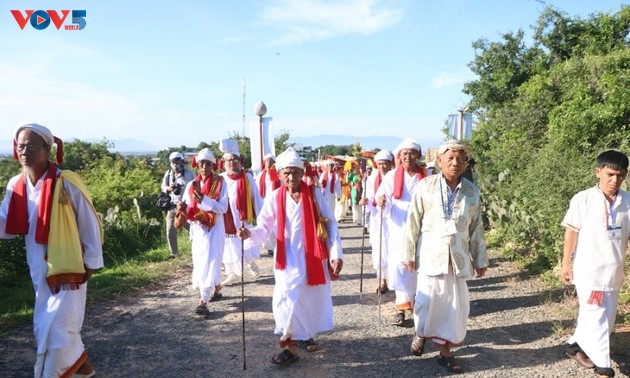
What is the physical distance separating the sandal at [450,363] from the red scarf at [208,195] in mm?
3064

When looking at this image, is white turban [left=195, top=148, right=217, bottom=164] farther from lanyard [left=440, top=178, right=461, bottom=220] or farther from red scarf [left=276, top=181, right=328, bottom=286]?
lanyard [left=440, top=178, right=461, bottom=220]

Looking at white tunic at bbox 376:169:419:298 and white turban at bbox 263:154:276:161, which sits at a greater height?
white turban at bbox 263:154:276:161

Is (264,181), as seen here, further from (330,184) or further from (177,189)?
(330,184)

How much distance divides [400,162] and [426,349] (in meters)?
2.37

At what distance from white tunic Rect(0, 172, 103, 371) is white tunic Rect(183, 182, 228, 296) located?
1.89 m

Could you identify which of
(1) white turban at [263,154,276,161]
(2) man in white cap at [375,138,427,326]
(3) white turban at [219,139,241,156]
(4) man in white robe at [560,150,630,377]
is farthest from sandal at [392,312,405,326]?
(1) white turban at [263,154,276,161]

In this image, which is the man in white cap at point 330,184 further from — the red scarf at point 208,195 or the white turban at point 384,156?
the red scarf at point 208,195

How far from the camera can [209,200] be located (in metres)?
5.41

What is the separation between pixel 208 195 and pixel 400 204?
2433 millimetres

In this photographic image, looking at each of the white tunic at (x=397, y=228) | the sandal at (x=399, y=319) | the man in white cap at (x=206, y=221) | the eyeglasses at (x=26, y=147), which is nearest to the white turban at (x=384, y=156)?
the white tunic at (x=397, y=228)

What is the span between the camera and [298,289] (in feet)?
13.7

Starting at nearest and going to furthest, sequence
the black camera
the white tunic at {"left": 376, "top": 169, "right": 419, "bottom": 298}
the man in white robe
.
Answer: the man in white robe
the white tunic at {"left": 376, "top": 169, "right": 419, "bottom": 298}
the black camera

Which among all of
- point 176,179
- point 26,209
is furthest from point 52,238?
point 176,179

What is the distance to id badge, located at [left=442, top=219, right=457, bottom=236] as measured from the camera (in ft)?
13.1
